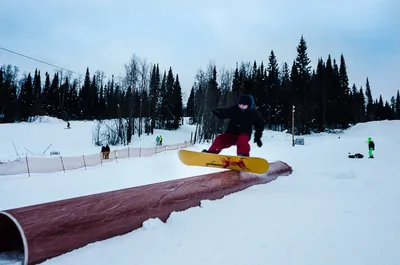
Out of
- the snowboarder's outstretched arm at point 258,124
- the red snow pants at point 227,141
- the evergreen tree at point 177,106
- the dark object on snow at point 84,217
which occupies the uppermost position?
the evergreen tree at point 177,106

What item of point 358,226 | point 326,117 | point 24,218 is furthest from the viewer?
point 326,117

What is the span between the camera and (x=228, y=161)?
20.4 ft

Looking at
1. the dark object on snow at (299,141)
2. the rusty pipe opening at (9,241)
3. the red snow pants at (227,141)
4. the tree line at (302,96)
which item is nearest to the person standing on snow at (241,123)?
the red snow pants at (227,141)

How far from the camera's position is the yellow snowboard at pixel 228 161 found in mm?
6026

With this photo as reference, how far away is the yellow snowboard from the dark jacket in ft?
2.50

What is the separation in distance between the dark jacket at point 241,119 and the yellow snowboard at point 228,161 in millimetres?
762

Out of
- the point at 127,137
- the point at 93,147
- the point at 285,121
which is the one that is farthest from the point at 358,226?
the point at 285,121

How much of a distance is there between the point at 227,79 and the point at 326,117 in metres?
23.8

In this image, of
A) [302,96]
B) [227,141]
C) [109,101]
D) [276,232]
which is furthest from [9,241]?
[109,101]

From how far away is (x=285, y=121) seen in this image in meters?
52.0

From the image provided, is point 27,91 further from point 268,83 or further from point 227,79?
point 268,83

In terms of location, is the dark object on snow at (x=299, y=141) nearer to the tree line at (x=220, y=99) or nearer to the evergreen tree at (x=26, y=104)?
the tree line at (x=220, y=99)

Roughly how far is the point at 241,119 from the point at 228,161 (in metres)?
1.12

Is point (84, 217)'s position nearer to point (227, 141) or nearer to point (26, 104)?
point (227, 141)
